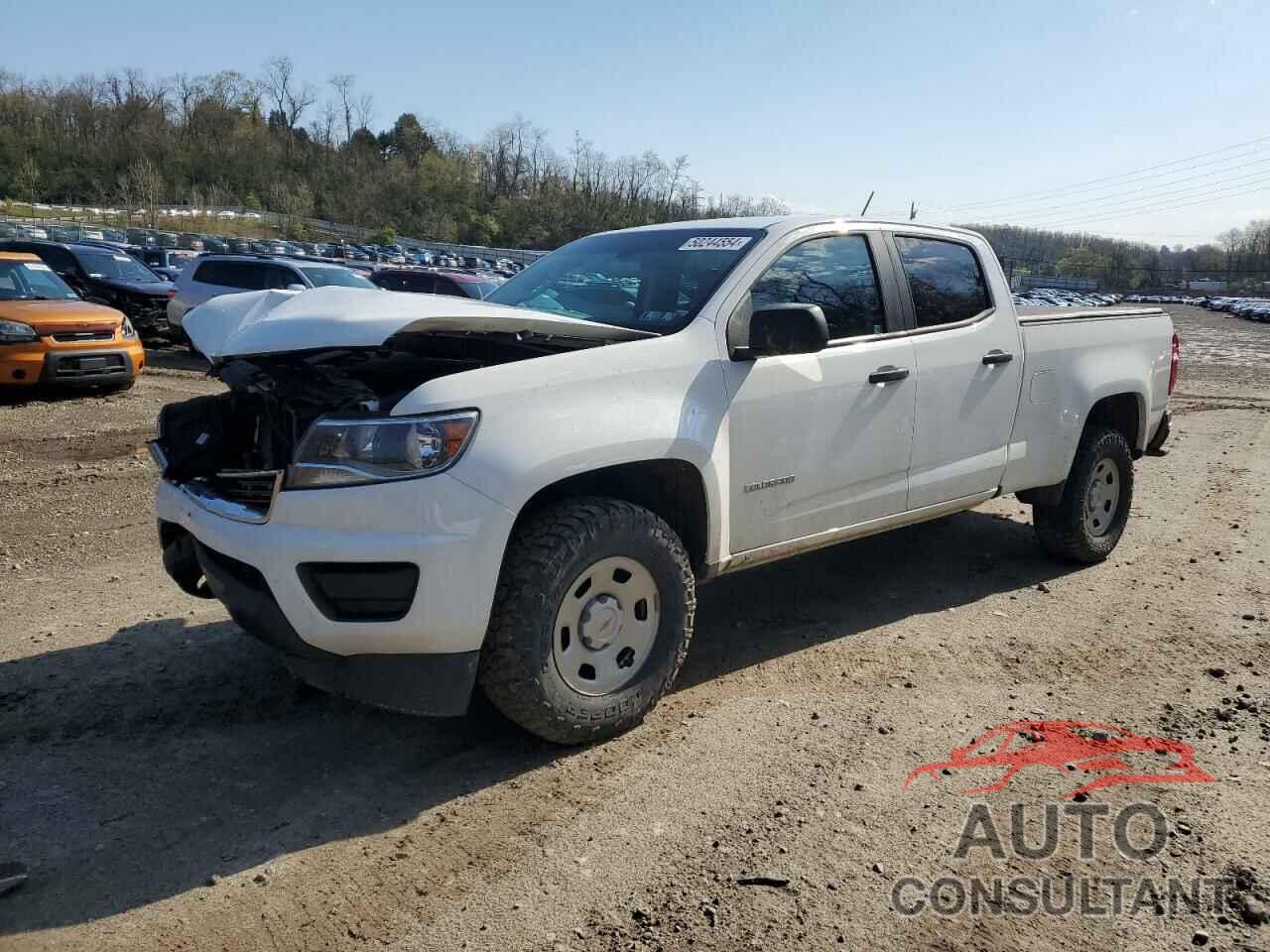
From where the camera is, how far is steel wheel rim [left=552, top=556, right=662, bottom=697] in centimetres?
341

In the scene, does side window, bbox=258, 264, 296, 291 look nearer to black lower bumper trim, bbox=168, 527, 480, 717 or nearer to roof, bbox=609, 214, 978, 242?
roof, bbox=609, 214, 978, 242

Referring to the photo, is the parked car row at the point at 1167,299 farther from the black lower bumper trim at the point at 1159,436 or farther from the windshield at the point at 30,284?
the windshield at the point at 30,284

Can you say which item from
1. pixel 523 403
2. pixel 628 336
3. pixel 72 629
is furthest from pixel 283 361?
pixel 72 629

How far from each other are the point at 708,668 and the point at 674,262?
1.81 metres

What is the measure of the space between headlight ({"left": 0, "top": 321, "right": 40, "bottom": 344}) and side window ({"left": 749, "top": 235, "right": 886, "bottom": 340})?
9.42 metres

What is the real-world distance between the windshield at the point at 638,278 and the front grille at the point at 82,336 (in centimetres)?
804

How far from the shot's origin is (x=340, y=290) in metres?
3.76

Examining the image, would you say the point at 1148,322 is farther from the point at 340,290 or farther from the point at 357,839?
the point at 357,839

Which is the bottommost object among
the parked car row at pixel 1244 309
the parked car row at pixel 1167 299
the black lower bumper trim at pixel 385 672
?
the black lower bumper trim at pixel 385 672

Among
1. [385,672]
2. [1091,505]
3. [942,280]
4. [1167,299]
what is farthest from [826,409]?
[1167,299]

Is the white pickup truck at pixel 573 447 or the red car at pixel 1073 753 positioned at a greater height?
the white pickup truck at pixel 573 447

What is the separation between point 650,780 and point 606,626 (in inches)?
21.8

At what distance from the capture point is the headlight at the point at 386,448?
3076mm

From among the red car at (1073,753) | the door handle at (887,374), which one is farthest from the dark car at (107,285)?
the red car at (1073,753)
